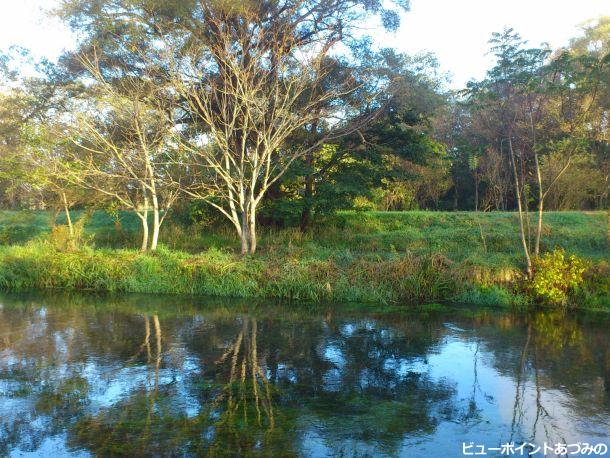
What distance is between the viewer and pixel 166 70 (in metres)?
16.5

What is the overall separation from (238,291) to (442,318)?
5255mm

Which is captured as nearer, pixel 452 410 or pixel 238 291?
pixel 452 410

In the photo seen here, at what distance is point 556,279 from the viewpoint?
12.3 m

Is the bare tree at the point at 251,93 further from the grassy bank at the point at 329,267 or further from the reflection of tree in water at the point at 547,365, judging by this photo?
the reflection of tree in water at the point at 547,365

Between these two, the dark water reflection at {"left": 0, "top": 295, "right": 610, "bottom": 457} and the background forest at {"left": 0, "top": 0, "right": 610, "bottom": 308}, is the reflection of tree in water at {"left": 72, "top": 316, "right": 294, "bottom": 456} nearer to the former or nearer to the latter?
the dark water reflection at {"left": 0, "top": 295, "right": 610, "bottom": 457}

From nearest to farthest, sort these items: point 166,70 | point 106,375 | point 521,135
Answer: point 106,375 < point 521,135 < point 166,70

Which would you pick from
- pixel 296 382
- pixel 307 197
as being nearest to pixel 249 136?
pixel 307 197

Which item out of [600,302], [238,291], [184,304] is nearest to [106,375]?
[184,304]

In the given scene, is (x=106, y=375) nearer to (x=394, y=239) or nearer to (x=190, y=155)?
(x=190, y=155)

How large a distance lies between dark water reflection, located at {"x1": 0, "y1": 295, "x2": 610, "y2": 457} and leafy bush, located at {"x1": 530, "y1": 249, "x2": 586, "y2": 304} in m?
0.72

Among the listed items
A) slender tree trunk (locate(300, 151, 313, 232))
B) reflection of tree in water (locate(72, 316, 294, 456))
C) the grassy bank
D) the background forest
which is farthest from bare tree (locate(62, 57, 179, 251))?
reflection of tree in water (locate(72, 316, 294, 456))

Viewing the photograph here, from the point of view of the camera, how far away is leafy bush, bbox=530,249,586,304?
12367 millimetres

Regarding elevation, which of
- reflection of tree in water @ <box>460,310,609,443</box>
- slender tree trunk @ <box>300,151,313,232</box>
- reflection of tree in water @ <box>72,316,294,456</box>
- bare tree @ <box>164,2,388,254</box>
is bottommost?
reflection of tree in water @ <box>72,316,294,456</box>

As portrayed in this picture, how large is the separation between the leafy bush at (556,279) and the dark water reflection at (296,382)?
28.5 inches
